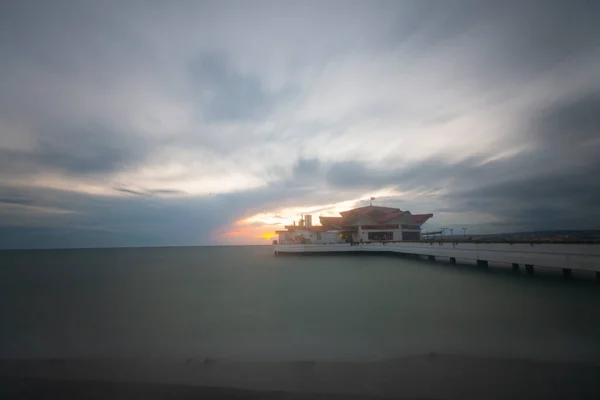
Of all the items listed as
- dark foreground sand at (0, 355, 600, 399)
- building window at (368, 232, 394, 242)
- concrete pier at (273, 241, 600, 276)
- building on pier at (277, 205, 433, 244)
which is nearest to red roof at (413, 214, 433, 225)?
building on pier at (277, 205, 433, 244)

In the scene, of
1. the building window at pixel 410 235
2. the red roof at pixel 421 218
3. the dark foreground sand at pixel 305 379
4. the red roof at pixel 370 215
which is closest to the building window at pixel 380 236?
the building window at pixel 410 235

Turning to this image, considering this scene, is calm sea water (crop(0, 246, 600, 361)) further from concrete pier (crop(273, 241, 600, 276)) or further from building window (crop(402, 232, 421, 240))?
building window (crop(402, 232, 421, 240))

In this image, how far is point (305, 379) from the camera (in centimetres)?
581

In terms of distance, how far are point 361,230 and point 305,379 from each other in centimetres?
4729

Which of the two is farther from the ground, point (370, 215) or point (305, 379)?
point (370, 215)

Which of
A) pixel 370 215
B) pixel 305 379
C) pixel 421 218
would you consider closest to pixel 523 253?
pixel 305 379

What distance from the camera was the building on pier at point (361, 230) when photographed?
1982 inches

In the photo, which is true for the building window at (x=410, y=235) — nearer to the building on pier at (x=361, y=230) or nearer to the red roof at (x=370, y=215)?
the building on pier at (x=361, y=230)

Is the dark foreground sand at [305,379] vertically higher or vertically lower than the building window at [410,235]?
lower

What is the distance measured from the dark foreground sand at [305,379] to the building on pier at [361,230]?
146 feet

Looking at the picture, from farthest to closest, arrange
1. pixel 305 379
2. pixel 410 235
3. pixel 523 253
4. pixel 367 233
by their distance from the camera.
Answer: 1. pixel 367 233
2. pixel 410 235
3. pixel 523 253
4. pixel 305 379

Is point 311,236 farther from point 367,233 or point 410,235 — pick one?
point 410,235

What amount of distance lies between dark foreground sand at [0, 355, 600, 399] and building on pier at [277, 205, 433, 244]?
44.5 m

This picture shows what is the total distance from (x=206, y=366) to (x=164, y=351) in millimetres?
1855
